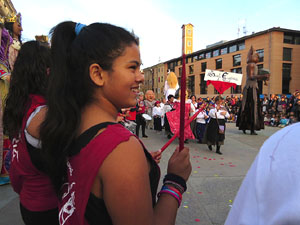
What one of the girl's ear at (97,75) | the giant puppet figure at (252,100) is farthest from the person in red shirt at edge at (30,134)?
the giant puppet figure at (252,100)

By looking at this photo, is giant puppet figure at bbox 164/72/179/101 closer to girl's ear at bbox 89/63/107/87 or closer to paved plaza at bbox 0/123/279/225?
paved plaza at bbox 0/123/279/225

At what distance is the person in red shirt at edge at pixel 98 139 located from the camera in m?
0.69

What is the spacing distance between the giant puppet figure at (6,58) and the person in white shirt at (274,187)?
3.22 meters

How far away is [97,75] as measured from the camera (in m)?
0.84

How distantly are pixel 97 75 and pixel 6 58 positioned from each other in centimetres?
301

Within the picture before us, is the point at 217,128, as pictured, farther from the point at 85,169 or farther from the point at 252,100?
the point at 85,169

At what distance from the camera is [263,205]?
473 millimetres

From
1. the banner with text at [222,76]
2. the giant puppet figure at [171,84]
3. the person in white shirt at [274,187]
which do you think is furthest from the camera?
the giant puppet figure at [171,84]

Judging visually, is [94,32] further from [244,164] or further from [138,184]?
[244,164]

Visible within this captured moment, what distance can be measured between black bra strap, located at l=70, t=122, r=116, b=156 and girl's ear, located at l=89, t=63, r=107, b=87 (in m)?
0.17

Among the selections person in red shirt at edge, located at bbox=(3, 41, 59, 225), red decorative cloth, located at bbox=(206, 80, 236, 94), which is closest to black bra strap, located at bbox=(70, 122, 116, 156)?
person in red shirt at edge, located at bbox=(3, 41, 59, 225)

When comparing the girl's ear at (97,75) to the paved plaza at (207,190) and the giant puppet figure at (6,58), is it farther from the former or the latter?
the giant puppet figure at (6,58)

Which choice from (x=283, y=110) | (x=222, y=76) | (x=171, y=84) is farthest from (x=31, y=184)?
(x=283, y=110)

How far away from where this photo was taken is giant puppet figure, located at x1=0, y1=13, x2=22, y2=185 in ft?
9.92
